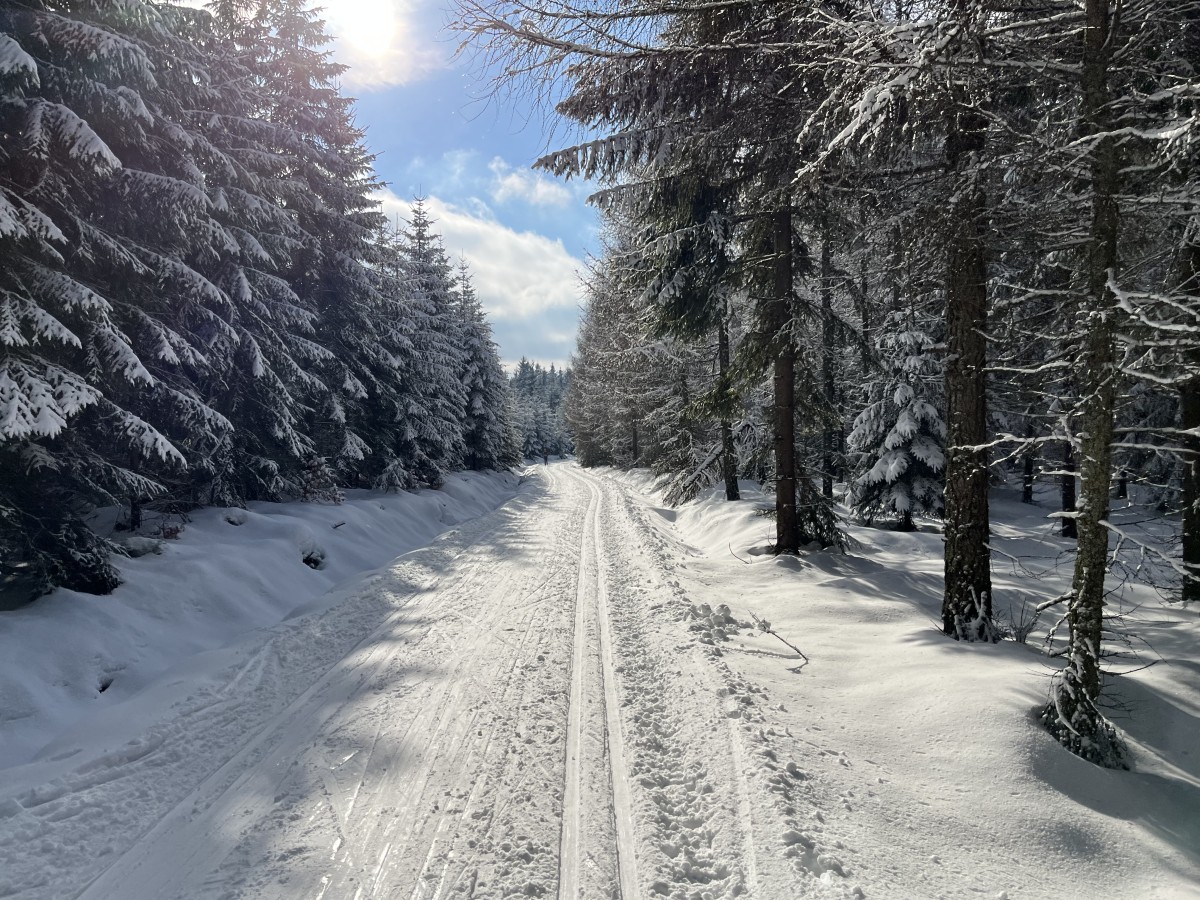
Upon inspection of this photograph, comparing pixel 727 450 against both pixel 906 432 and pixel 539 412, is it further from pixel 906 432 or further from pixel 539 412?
pixel 539 412

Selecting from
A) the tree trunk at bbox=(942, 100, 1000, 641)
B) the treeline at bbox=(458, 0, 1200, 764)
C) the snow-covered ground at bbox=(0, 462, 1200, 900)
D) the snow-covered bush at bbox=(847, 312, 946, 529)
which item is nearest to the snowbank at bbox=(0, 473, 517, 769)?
the snow-covered ground at bbox=(0, 462, 1200, 900)

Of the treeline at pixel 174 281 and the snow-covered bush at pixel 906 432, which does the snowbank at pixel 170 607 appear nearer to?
the treeline at pixel 174 281

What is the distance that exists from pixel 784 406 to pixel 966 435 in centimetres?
408

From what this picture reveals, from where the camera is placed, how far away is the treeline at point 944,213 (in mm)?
3623

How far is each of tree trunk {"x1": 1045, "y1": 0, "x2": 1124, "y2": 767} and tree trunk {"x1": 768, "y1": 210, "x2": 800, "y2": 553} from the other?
5701 millimetres

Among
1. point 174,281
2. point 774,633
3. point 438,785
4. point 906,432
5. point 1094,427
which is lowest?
point 438,785

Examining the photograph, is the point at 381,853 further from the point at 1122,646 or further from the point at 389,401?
the point at 389,401

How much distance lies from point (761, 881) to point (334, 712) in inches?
151

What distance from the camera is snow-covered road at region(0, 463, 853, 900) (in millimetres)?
3139

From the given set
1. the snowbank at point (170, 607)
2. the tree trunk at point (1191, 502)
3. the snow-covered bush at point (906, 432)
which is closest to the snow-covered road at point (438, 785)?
the snowbank at point (170, 607)

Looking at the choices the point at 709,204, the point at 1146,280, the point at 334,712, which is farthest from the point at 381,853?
the point at 1146,280

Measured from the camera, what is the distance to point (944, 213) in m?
5.29

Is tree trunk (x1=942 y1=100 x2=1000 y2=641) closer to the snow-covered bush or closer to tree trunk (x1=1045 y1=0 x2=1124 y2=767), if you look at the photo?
tree trunk (x1=1045 y1=0 x2=1124 y2=767)

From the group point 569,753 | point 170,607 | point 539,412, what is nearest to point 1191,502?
point 569,753
